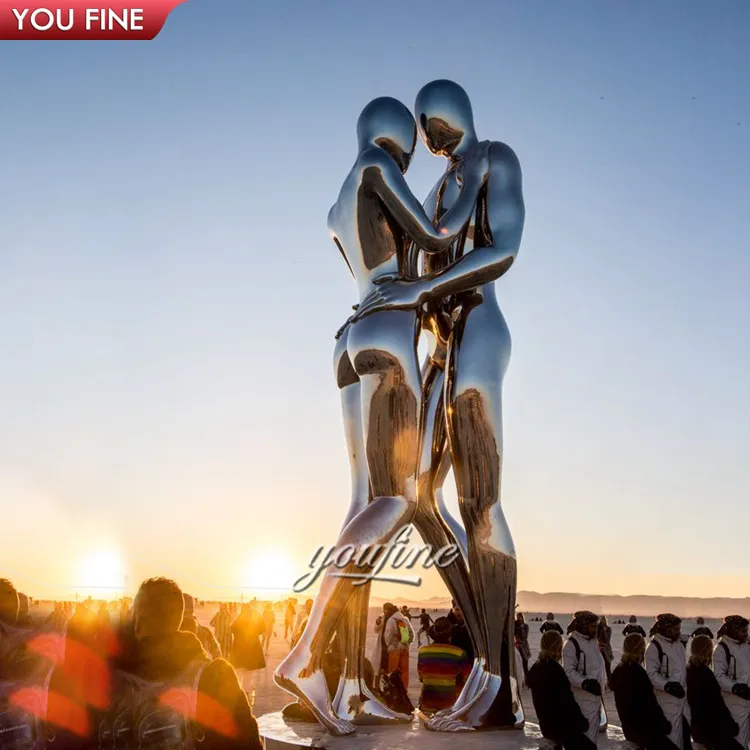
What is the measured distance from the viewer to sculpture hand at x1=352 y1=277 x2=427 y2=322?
6738mm

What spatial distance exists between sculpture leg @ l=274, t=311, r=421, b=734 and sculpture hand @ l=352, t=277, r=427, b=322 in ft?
0.20

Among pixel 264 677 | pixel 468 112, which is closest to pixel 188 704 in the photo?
pixel 468 112

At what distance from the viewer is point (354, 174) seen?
7070 mm

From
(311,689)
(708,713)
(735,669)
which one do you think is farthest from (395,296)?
(735,669)

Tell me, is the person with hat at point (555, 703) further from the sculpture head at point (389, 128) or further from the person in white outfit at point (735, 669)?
the sculpture head at point (389, 128)

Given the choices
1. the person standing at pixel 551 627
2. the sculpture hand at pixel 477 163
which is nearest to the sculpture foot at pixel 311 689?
the person standing at pixel 551 627

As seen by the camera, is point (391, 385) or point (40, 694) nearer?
point (40, 694)

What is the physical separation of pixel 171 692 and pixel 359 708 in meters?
3.50

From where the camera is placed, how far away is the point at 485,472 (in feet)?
22.2

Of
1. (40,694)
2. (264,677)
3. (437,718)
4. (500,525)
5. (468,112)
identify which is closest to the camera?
(40,694)

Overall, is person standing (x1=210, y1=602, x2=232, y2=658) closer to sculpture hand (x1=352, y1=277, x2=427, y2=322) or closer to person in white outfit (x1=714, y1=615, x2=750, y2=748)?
person in white outfit (x1=714, y1=615, x2=750, y2=748)

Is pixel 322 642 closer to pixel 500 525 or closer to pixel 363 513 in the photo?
pixel 363 513

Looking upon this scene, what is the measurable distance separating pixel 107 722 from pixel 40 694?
79 cm

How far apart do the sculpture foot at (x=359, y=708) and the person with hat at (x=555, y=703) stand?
3.81 ft
